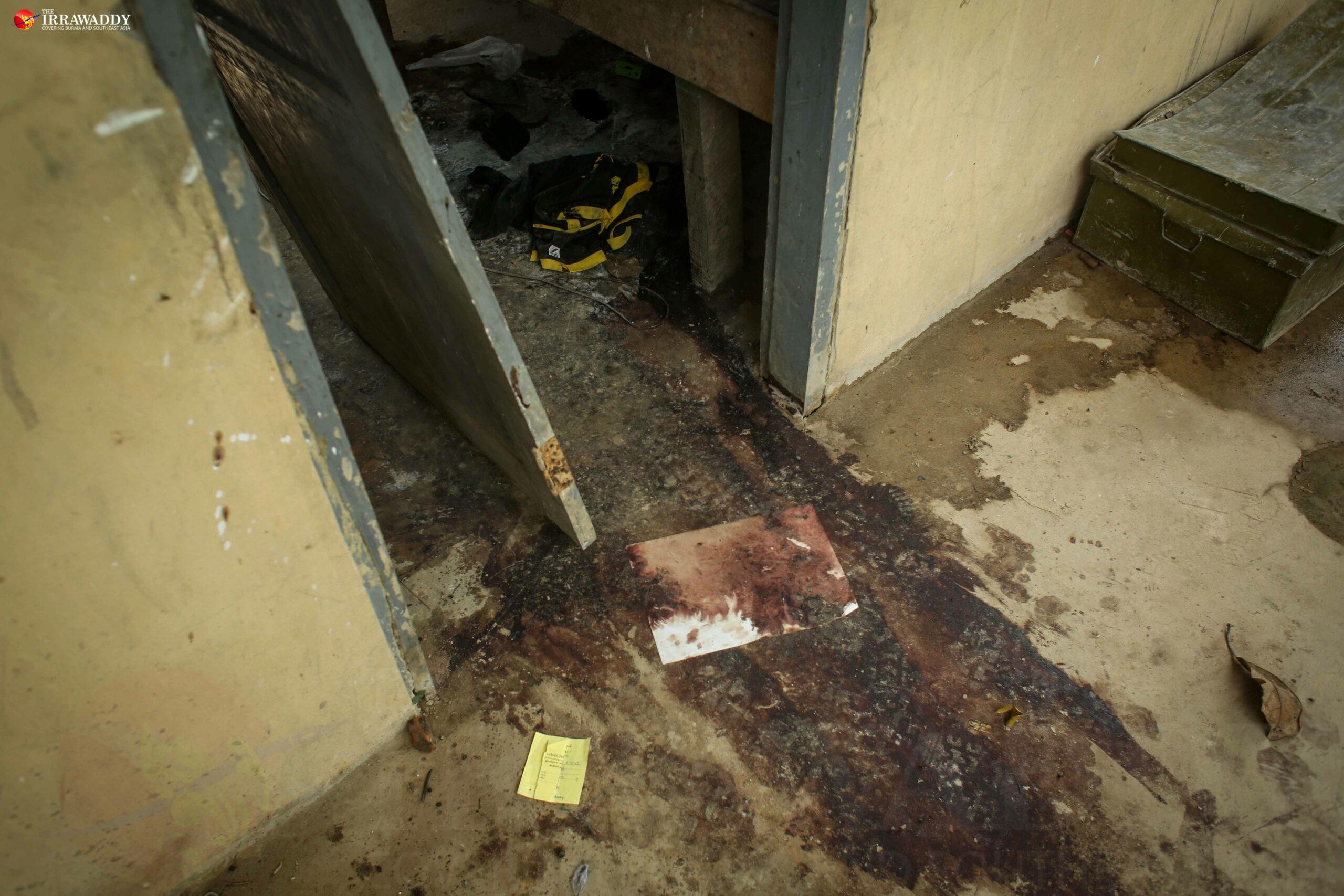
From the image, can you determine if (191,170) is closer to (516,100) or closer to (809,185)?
(809,185)

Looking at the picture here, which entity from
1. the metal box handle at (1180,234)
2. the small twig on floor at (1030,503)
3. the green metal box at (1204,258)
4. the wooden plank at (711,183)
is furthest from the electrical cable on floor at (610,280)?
the metal box handle at (1180,234)

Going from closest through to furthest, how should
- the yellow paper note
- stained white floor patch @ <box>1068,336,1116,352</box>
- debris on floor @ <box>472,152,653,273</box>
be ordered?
the yellow paper note
stained white floor patch @ <box>1068,336,1116,352</box>
debris on floor @ <box>472,152,653,273</box>

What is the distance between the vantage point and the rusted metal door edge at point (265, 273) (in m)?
1.26

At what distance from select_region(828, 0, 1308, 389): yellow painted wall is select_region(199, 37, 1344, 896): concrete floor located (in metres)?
0.34

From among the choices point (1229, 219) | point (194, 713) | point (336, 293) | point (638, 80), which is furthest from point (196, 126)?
point (638, 80)

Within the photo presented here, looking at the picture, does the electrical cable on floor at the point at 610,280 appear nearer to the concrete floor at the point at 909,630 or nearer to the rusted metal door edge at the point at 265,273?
the concrete floor at the point at 909,630

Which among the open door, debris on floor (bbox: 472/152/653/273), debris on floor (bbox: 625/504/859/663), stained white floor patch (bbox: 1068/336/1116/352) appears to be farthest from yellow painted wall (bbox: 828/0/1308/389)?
debris on floor (bbox: 472/152/653/273)

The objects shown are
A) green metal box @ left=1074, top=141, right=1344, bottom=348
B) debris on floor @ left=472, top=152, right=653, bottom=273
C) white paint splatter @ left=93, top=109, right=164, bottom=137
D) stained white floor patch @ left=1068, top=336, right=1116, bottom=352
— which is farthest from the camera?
debris on floor @ left=472, top=152, right=653, bottom=273

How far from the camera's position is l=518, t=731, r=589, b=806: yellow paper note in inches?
94.0

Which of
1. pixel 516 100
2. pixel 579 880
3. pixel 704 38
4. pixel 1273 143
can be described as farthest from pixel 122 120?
pixel 516 100

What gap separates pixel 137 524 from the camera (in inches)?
61.5

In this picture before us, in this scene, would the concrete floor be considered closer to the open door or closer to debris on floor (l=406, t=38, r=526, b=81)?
the open door

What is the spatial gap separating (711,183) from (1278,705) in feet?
9.66

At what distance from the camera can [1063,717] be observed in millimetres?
2492
